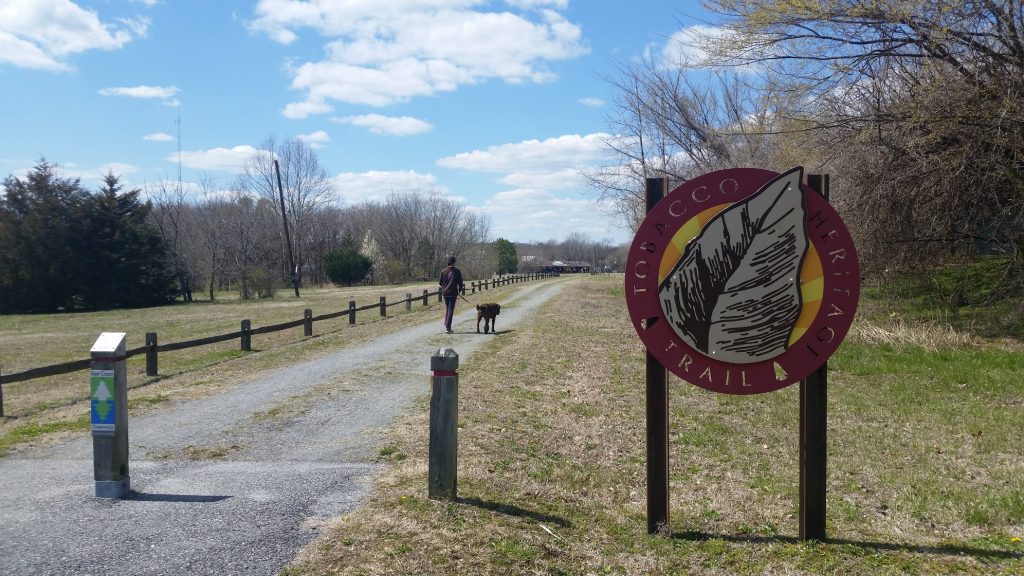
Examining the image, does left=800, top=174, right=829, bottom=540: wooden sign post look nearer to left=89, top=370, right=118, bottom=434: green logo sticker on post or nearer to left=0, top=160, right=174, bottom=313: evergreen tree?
left=89, top=370, right=118, bottom=434: green logo sticker on post

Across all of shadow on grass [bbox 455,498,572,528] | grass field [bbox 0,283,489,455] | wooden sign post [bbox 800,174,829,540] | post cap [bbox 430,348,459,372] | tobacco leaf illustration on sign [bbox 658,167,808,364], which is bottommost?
grass field [bbox 0,283,489,455]

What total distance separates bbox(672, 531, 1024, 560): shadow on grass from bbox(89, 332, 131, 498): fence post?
12.4 ft

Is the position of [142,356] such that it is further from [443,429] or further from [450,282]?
[443,429]

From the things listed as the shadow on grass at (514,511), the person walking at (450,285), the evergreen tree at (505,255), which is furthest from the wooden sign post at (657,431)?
the evergreen tree at (505,255)

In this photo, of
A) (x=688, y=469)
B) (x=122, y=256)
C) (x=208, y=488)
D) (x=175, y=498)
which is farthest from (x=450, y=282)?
(x=122, y=256)

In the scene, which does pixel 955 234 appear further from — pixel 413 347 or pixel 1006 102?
pixel 413 347

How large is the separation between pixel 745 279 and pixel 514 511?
7.04ft

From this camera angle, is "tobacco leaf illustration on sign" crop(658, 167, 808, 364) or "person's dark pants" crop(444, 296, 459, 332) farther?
"person's dark pants" crop(444, 296, 459, 332)

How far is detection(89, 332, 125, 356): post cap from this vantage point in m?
5.34

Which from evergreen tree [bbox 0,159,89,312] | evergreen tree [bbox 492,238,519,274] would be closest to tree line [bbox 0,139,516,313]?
evergreen tree [bbox 0,159,89,312]

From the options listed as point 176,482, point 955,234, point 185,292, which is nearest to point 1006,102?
point 955,234

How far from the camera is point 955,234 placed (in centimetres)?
1628

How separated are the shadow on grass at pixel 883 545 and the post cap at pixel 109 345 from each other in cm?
400

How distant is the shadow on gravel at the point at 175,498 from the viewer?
5.18 metres
